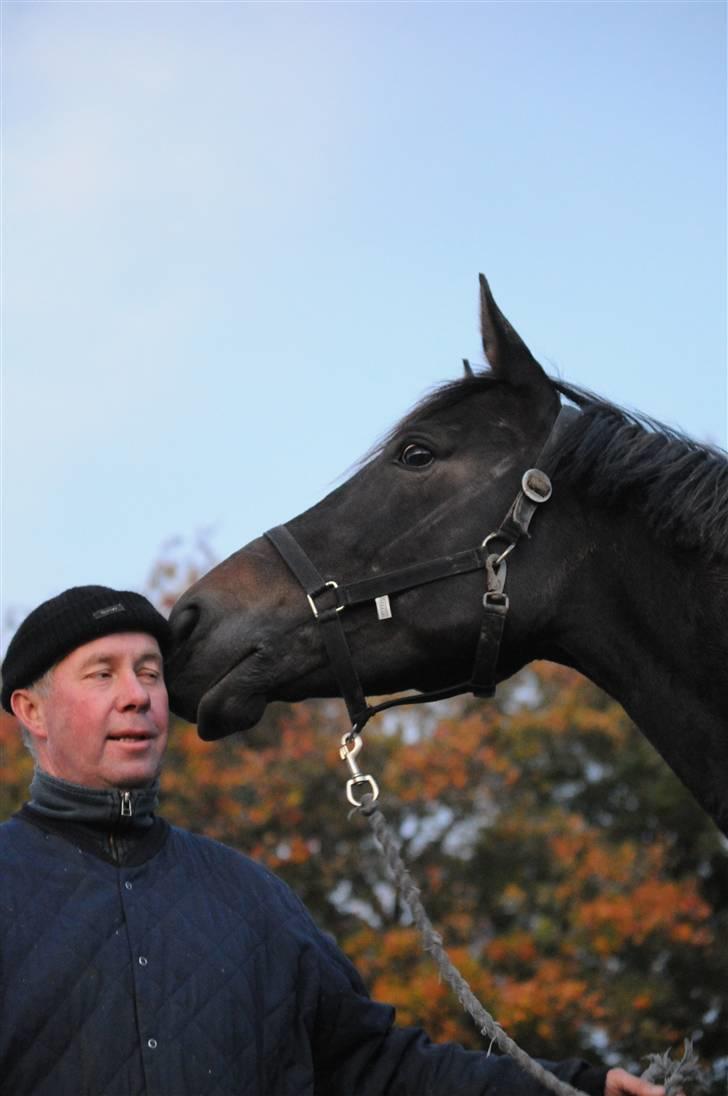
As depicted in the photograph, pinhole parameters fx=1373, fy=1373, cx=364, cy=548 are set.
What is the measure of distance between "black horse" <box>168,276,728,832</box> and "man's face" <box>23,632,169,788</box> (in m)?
0.31

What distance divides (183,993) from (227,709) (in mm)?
802

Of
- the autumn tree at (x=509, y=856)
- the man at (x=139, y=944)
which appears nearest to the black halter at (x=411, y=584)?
the man at (x=139, y=944)

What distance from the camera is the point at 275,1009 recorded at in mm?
3102

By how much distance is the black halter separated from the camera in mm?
3627

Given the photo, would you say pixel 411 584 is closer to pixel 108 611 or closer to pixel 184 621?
pixel 184 621

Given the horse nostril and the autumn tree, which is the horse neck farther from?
the autumn tree

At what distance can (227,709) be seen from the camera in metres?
3.55

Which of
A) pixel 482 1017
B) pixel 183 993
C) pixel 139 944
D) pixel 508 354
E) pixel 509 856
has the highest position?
pixel 508 354

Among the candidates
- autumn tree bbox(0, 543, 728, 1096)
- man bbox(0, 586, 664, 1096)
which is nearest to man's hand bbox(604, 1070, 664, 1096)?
man bbox(0, 586, 664, 1096)

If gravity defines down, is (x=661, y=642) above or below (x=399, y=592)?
below

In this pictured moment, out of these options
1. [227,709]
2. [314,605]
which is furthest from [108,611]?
[314,605]

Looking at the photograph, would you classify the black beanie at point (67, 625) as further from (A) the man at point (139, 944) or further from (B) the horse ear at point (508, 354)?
(B) the horse ear at point (508, 354)

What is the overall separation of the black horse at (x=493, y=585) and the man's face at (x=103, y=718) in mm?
305

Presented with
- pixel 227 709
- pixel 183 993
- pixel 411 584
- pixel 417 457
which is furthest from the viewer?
pixel 417 457
